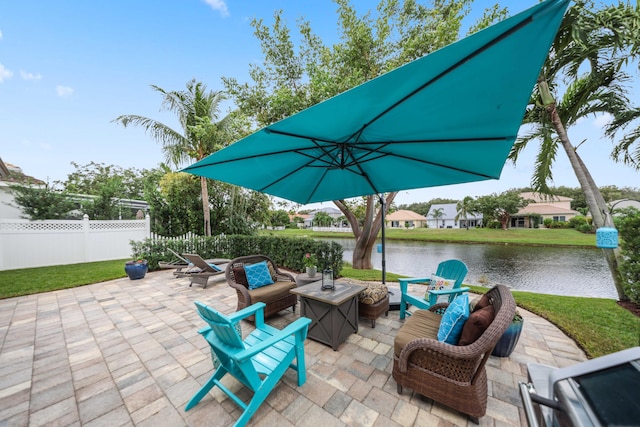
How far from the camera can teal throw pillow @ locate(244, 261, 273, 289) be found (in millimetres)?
3729

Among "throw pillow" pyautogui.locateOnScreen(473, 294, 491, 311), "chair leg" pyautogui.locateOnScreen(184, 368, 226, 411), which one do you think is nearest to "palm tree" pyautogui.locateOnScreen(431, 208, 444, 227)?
"throw pillow" pyautogui.locateOnScreen(473, 294, 491, 311)

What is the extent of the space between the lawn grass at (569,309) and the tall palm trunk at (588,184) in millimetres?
767

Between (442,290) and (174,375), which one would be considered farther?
(442,290)

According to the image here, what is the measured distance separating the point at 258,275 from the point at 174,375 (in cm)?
168

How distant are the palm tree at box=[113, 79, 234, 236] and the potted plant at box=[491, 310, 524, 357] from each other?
31.4ft

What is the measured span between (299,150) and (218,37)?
7137mm

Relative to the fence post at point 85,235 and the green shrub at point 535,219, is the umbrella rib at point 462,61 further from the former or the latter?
the green shrub at point 535,219

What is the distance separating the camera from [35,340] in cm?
304

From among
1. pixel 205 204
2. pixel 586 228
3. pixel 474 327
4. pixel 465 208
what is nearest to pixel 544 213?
pixel 465 208

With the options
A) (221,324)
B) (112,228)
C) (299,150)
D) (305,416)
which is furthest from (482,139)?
(112,228)

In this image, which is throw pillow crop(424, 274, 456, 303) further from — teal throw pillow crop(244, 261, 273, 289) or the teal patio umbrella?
teal throw pillow crop(244, 261, 273, 289)

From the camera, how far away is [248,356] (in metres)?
1.58

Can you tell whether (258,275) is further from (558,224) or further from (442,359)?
(558,224)

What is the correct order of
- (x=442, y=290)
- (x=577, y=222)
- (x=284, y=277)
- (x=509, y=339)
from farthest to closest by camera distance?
(x=577, y=222) → (x=284, y=277) → (x=442, y=290) → (x=509, y=339)
